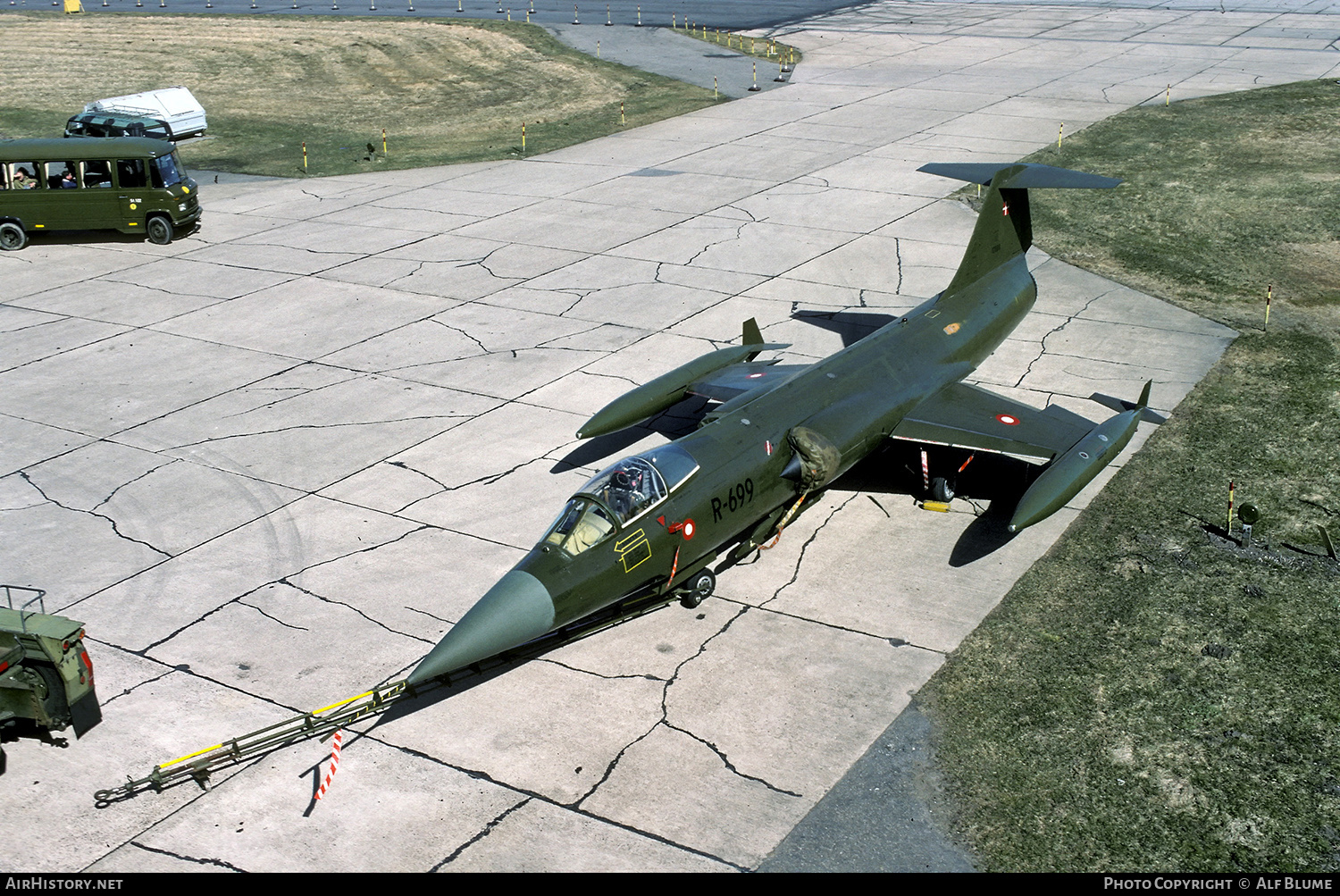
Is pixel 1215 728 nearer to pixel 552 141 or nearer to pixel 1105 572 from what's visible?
pixel 1105 572

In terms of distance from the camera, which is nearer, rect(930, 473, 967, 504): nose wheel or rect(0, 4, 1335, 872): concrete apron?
rect(0, 4, 1335, 872): concrete apron

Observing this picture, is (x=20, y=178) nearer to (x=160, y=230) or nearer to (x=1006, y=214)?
(x=160, y=230)

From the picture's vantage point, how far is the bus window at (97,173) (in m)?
27.8

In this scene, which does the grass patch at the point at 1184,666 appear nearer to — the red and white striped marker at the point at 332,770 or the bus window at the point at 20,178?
the red and white striped marker at the point at 332,770

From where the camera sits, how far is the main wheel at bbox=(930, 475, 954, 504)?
16.7 m

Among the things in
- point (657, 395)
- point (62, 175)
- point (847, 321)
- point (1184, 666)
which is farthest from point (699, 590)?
point (62, 175)

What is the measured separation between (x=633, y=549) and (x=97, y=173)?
21621 millimetres

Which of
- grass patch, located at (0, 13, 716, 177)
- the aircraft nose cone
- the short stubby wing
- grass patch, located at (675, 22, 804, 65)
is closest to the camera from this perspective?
the aircraft nose cone

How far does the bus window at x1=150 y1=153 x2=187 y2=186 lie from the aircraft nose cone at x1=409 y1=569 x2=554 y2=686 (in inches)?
808

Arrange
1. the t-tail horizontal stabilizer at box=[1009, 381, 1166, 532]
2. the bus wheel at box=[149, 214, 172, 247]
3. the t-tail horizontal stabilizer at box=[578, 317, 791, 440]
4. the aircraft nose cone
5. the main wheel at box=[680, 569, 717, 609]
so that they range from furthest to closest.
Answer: the bus wheel at box=[149, 214, 172, 247]
the t-tail horizontal stabilizer at box=[578, 317, 791, 440]
the t-tail horizontal stabilizer at box=[1009, 381, 1166, 532]
the main wheel at box=[680, 569, 717, 609]
the aircraft nose cone

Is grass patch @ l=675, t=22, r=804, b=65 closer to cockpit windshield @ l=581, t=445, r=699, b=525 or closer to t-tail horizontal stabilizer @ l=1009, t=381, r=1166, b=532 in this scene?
t-tail horizontal stabilizer @ l=1009, t=381, r=1166, b=532

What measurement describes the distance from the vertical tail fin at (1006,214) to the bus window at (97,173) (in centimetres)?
2069

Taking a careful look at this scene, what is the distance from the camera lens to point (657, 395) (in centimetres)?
1778

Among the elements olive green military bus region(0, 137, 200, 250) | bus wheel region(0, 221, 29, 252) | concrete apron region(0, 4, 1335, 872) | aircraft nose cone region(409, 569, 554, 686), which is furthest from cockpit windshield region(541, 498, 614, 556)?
bus wheel region(0, 221, 29, 252)
